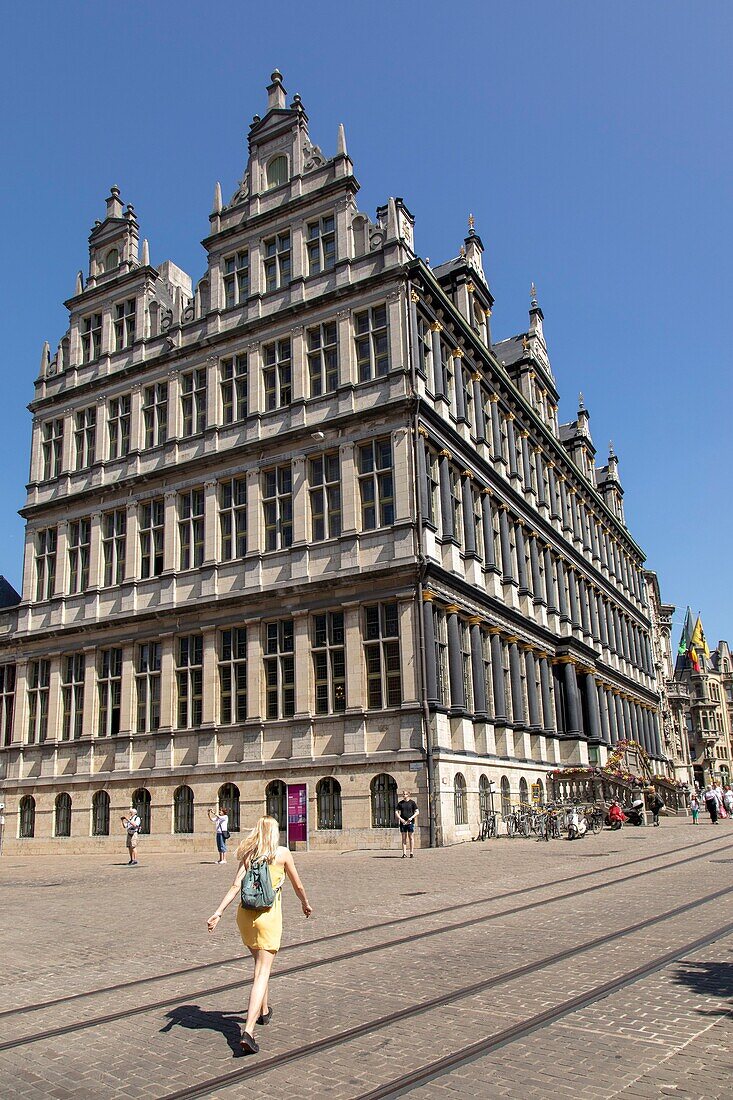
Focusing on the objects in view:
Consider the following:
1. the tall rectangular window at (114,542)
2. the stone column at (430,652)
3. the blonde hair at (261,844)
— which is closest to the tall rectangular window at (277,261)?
the tall rectangular window at (114,542)

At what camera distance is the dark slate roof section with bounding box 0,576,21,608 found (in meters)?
49.5

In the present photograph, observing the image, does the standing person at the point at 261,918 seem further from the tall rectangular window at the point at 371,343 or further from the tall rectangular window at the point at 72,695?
the tall rectangular window at the point at 72,695

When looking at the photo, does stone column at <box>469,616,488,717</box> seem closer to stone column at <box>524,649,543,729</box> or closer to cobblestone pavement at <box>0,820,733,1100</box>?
stone column at <box>524,649,543,729</box>

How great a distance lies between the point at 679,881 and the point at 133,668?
26.0 m

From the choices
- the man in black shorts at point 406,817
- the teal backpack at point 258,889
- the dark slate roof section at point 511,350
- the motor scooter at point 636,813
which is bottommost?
the motor scooter at point 636,813

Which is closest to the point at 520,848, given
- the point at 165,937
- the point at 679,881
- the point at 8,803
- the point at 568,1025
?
the point at 679,881

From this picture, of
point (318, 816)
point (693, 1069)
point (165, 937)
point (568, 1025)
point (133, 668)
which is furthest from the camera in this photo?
point (133, 668)

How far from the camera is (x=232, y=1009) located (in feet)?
29.1

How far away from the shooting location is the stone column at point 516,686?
40.5 m

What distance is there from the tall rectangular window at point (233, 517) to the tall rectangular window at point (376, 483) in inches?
218

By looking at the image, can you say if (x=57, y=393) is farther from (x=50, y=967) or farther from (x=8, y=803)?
(x=50, y=967)

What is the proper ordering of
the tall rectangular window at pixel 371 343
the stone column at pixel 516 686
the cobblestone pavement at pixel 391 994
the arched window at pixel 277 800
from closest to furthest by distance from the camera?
1. the cobblestone pavement at pixel 391 994
2. the arched window at pixel 277 800
3. the tall rectangular window at pixel 371 343
4. the stone column at pixel 516 686

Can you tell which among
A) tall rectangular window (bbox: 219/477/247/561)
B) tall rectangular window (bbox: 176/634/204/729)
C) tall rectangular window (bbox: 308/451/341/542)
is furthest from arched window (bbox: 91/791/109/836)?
tall rectangular window (bbox: 308/451/341/542)

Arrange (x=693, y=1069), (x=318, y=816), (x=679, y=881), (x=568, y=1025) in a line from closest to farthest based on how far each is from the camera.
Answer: (x=693, y=1069) → (x=568, y=1025) → (x=679, y=881) → (x=318, y=816)
